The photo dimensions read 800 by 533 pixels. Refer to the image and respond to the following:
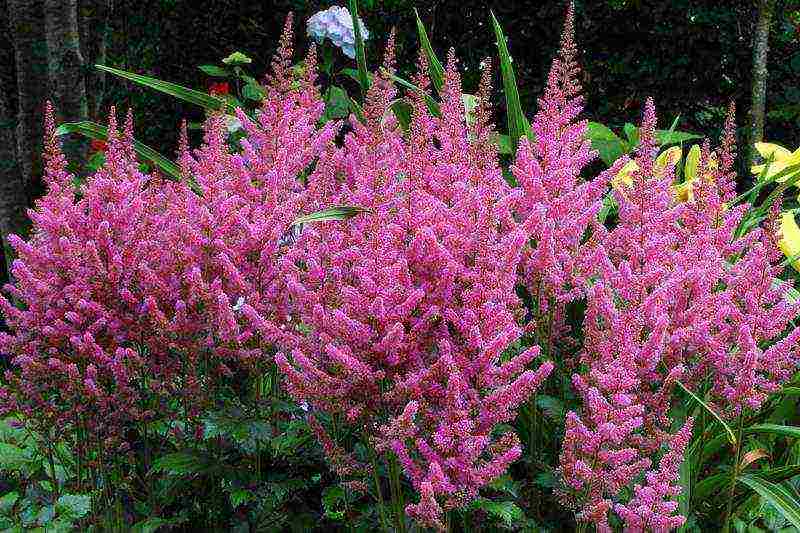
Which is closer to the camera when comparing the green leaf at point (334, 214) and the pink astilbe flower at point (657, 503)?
the pink astilbe flower at point (657, 503)

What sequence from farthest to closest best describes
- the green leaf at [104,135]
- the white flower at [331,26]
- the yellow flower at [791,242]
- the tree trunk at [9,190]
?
the white flower at [331,26], the tree trunk at [9,190], the green leaf at [104,135], the yellow flower at [791,242]

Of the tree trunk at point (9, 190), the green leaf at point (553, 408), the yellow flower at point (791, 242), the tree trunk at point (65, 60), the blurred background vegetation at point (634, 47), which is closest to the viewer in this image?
the green leaf at point (553, 408)

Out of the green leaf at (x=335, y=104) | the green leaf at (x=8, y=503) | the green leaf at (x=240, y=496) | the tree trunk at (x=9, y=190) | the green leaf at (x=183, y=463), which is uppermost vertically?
the green leaf at (x=335, y=104)

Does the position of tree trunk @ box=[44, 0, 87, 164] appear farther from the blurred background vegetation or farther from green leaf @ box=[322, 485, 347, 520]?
the blurred background vegetation

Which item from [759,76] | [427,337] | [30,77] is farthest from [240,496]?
[759,76]

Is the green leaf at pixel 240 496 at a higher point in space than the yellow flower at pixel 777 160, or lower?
lower

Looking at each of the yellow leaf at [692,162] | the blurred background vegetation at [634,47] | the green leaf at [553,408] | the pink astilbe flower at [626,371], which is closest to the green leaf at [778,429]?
the pink astilbe flower at [626,371]

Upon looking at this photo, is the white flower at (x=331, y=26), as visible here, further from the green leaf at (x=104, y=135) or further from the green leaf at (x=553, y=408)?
the green leaf at (x=553, y=408)

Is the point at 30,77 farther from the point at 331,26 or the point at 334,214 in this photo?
the point at 334,214

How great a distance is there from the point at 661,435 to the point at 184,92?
2.05 m

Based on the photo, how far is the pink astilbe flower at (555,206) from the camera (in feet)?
6.98

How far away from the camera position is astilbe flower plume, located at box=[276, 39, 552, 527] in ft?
5.99

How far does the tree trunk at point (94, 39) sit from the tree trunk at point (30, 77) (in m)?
0.25

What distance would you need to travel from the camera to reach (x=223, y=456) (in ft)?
8.14
